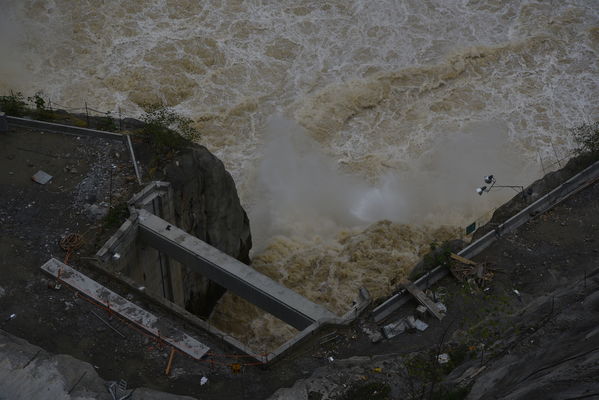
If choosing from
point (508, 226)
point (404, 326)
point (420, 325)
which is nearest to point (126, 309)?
point (404, 326)

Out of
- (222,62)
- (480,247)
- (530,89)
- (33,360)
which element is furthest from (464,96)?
(33,360)

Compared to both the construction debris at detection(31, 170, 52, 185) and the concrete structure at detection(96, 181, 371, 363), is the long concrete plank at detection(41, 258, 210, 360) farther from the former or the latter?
the construction debris at detection(31, 170, 52, 185)

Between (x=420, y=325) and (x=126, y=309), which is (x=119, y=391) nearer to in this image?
(x=126, y=309)

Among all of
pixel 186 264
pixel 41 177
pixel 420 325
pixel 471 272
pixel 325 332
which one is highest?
pixel 471 272

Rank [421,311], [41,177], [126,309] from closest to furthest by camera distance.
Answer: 1. [126,309]
2. [421,311]
3. [41,177]

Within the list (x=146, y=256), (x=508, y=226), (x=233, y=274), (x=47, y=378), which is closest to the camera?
(x=47, y=378)

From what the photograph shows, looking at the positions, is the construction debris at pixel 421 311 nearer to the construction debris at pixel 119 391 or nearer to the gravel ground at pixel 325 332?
the gravel ground at pixel 325 332

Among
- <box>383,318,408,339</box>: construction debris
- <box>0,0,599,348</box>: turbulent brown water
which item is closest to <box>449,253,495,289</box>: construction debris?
<box>383,318,408,339</box>: construction debris

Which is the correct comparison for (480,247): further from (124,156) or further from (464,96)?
(464,96)
